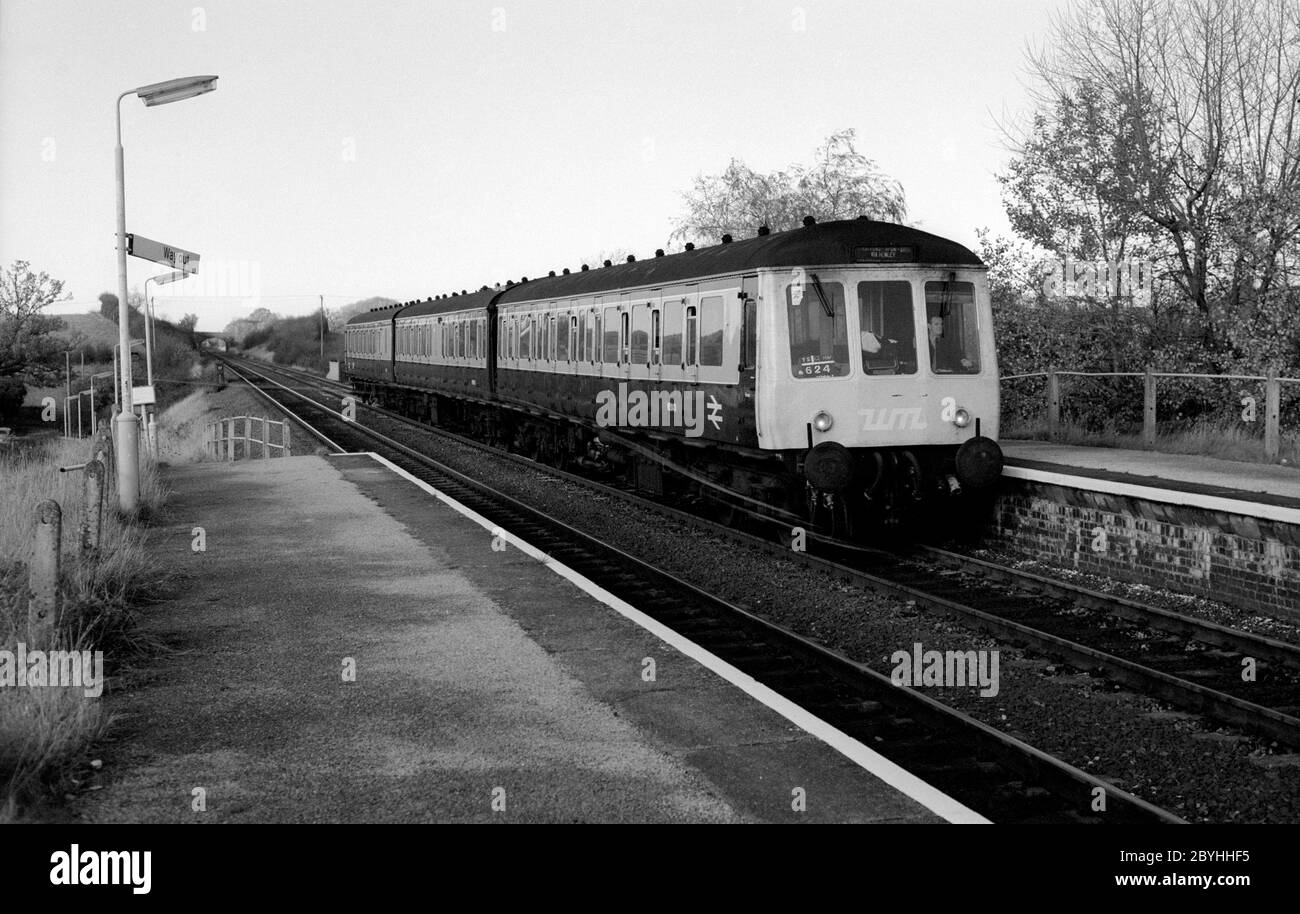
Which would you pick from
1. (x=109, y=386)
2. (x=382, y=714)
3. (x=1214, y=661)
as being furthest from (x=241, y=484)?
(x=109, y=386)

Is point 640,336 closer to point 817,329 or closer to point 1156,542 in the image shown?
point 817,329

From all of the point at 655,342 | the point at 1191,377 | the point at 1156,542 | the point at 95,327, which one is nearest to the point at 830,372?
the point at 1156,542

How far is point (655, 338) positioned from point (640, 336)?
0.58 m

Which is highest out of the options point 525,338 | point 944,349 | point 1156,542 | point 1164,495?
point 525,338

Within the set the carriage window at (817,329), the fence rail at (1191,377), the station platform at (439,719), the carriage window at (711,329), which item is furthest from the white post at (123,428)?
the fence rail at (1191,377)

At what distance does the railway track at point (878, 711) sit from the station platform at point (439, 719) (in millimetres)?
554

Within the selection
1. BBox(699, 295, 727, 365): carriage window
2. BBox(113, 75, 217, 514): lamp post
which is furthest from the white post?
BBox(699, 295, 727, 365): carriage window

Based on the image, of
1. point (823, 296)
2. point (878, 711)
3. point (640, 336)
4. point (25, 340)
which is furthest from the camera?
point (25, 340)

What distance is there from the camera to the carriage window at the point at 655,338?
47.4 ft

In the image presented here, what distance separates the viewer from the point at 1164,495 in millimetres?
10242

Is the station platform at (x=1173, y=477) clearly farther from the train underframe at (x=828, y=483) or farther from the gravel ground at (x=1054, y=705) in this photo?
the gravel ground at (x=1054, y=705)

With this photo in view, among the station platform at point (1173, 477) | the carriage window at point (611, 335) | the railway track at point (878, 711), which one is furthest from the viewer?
the carriage window at point (611, 335)

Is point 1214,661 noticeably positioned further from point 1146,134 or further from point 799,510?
point 1146,134
